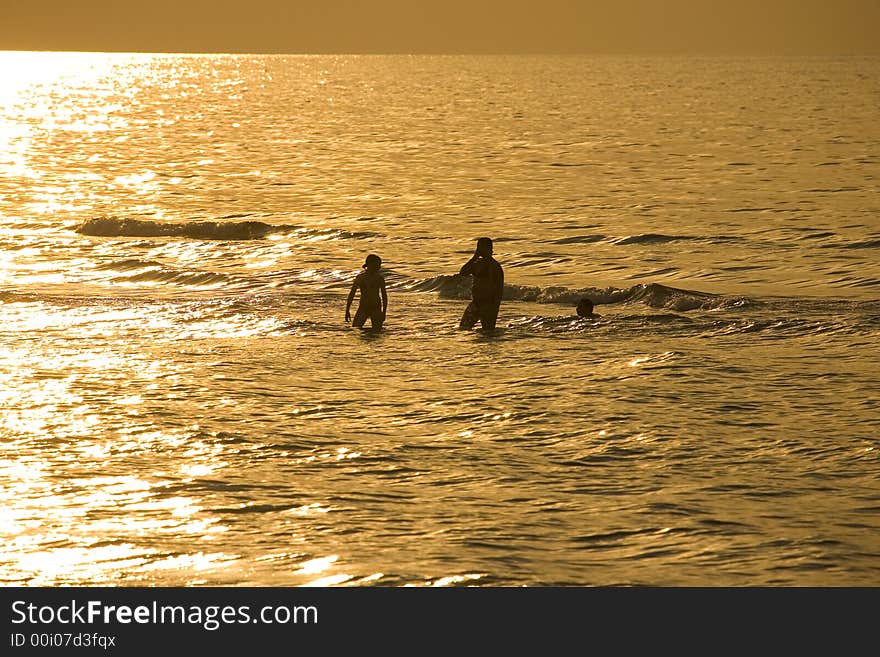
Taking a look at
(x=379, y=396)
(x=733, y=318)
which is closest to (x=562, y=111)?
(x=733, y=318)

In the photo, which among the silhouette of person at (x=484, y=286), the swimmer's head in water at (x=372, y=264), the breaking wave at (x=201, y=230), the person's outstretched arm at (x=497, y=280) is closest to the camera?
the silhouette of person at (x=484, y=286)

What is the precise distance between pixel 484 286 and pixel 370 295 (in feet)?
5.43

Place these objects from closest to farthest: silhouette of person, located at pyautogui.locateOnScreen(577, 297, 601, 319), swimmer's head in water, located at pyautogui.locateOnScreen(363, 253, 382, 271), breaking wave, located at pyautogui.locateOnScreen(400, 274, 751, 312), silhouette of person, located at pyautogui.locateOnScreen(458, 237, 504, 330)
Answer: silhouette of person, located at pyautogui.locateOnScreen(458, 237, 504, 330) → swimmer's head in water, located at pyautogui.locateOnScreen(363, 253, 382, 271) → silhouette of person, located at pyautogui.locateOnScreen(577, 297, 601, 319) → breaking wave, located at pyautogui.locateOnScreen(400, 274, 751, 312)

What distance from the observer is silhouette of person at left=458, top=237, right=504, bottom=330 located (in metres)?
18.8

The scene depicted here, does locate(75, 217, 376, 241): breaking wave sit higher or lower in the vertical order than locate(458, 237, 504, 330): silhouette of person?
higher

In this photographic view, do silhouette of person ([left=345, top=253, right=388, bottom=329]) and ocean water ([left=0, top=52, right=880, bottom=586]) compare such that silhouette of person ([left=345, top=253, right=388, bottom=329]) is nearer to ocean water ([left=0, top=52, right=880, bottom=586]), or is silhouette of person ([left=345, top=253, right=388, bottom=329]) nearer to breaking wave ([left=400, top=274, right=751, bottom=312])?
ocean water ([left=0, top=52, right=880, bottom=586])

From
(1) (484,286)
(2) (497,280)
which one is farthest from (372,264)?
(2) (497,280)

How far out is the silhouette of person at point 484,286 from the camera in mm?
18750

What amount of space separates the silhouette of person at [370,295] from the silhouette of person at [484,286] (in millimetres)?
1236

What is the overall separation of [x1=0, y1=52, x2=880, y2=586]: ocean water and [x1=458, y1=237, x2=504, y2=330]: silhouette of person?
0.25 metres

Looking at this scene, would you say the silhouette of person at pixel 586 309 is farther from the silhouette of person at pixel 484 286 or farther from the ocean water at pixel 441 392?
the silhouette of person at pixel 484 286

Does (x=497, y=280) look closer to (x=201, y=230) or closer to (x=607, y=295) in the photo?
(x=607, y=295)

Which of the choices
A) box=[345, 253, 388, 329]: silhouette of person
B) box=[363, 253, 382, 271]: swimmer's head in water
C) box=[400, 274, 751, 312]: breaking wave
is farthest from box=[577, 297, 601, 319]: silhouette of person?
box=[363, 253, 382, 271]: swimmer's head in water

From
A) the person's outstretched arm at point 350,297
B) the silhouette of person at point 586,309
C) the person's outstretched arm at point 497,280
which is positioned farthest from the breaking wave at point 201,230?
the person's outstretched arm at point 497,280
